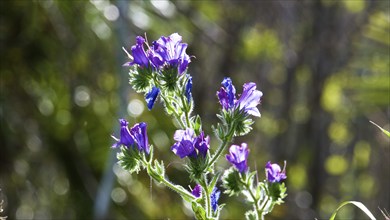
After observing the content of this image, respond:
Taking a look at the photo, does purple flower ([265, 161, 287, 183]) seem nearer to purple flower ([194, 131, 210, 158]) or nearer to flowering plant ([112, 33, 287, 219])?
flowering plant ([112, 33, 287, 219])

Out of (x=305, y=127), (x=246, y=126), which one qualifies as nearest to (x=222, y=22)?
(x=305, y=127)

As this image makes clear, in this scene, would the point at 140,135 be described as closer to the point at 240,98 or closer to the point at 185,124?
the point at 185,124

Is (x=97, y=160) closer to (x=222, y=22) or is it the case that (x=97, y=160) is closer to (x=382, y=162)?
(x=222, y=22)

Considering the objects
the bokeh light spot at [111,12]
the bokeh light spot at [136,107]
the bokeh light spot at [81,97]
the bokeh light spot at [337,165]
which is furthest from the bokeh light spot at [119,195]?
the bokeh light spot at [337,165]

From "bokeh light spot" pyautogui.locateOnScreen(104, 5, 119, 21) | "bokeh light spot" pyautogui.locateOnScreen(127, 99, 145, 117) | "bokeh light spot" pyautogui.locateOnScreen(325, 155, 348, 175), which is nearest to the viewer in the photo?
"bokeh light spot" pyautogui.locateOnScreen(127, 99, 145, 117)

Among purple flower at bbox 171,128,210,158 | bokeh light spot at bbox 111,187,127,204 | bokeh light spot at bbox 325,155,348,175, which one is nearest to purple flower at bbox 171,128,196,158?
purple flower at bbox 171,128,210,158

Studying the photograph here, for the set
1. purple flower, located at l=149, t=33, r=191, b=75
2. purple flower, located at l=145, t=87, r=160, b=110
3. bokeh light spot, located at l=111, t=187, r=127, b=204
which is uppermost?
purple flower, located at l=149, t=33, r=191, b=75
